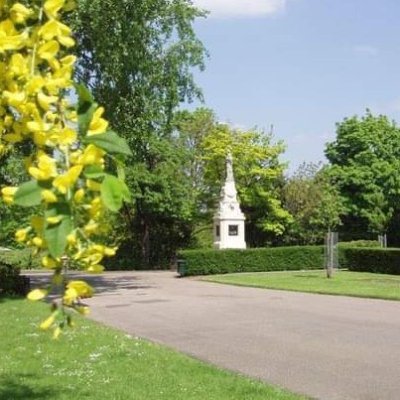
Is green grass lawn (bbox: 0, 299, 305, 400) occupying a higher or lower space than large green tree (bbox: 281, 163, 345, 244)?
lower

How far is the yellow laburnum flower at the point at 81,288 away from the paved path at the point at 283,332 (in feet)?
20.2

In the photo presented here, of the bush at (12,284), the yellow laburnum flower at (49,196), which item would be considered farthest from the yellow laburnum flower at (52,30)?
the bush at (12,284)

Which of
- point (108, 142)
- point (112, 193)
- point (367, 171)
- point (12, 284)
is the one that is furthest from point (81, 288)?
point (367, 171)

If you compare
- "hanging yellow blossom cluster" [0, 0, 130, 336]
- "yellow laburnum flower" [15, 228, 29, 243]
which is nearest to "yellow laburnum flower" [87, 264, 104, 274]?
"hanging yellow blossom cluster" [0, 0, 130, 336]

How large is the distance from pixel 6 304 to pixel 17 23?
1627cm

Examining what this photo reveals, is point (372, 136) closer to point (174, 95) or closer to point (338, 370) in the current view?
point (174, 95)

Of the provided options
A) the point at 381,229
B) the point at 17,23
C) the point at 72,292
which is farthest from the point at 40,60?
the point at 381,229

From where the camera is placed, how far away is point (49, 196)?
184 centimetres

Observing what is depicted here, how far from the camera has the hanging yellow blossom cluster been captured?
6.13ft

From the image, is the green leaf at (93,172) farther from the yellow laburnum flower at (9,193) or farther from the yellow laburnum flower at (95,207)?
the yellow laburnum flower at (9,193)

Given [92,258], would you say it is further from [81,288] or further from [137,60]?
[137,60]

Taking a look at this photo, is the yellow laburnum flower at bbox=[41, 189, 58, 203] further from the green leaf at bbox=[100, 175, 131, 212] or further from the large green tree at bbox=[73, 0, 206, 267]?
the large green tree at bbox=[73, 0, 206, 267]

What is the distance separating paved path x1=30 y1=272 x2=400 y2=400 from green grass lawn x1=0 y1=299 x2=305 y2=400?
2.41 ft

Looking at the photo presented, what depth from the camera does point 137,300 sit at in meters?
20.1
